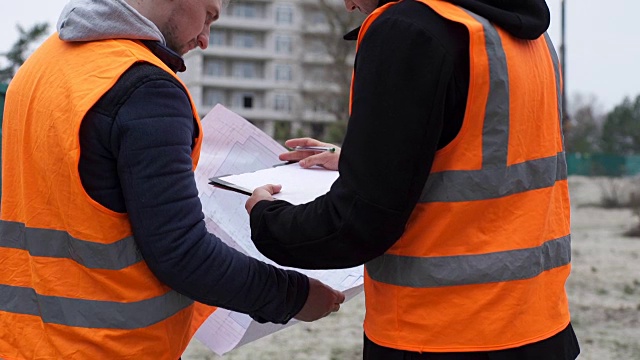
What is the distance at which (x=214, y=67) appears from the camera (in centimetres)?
6600

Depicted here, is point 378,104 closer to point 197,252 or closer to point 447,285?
point 447,285

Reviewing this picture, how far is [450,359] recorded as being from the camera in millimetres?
1587

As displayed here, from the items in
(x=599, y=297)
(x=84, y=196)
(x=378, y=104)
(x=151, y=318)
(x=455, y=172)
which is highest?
(x=378, y=104)

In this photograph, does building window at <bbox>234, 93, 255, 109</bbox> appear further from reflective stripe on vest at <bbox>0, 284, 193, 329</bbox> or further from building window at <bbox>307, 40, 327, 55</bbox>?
reflective stripe on vest at <bbox>0, 284, 193, 329</bbox>

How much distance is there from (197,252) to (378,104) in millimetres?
530

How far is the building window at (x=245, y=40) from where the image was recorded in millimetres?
67062

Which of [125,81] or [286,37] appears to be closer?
[125,81]

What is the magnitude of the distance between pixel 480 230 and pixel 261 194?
526 millimetres

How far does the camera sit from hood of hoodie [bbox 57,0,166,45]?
1.69 m

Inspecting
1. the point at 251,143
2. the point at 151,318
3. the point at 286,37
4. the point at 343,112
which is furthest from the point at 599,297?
the point at 286,37

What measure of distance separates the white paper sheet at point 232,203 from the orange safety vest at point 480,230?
1.67 feet

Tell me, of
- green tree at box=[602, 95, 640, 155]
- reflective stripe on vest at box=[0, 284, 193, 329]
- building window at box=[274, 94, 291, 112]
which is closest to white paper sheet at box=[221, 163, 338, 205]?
reflective stripe on vest at box=[0, 284, 193, 329]

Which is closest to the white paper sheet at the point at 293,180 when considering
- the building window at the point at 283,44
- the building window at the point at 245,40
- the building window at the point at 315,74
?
the building window at the point at 315,74

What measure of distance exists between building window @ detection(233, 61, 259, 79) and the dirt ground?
56.7m
